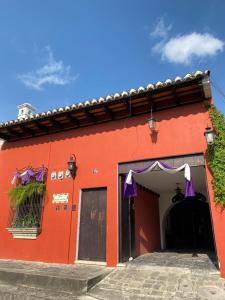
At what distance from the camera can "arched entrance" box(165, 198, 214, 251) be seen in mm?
11523

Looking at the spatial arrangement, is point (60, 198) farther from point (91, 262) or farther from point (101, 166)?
point (91, 262)

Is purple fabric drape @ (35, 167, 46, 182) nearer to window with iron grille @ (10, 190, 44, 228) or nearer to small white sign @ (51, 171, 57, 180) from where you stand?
small white sign @ (51, 171, 57, 180)

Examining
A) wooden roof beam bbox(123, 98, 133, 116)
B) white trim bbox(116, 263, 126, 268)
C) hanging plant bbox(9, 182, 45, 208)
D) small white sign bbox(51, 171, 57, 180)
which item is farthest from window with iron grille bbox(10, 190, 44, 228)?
wooden roof beam bbox(123, 98, 133, 116)

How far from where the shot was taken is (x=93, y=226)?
25.1 ft

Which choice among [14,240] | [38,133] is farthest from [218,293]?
[38,133]

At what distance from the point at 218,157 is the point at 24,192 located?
6.56m

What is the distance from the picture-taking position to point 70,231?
7809 mm

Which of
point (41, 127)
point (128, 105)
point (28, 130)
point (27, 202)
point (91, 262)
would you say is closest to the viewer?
point (91, 262)

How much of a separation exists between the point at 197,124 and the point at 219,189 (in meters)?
1.95

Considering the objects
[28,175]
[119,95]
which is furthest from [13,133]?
[119,95]

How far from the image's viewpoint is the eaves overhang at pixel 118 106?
7000 mm

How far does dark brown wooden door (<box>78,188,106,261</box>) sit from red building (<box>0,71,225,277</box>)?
3 cm

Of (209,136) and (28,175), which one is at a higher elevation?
A: (209,136)

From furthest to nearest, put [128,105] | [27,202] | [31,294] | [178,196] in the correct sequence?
[178,196]
[27,202]
[128,105]
[31,294]
